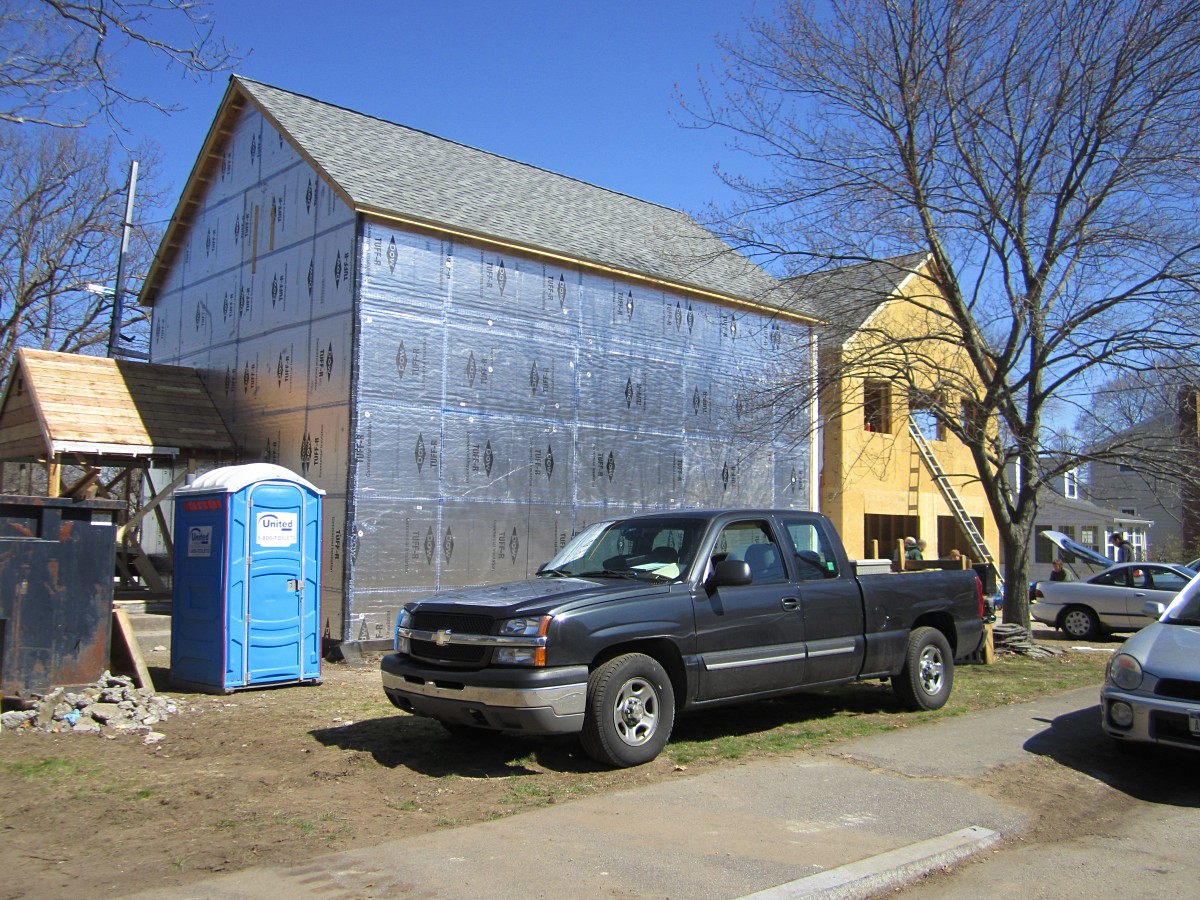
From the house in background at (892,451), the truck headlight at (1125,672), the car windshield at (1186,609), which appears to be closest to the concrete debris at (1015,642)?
the house in background at (892,451)

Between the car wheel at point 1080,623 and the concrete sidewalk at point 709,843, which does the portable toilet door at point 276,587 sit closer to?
the concrete sidewalk at point 709,843

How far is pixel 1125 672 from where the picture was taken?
7273mm

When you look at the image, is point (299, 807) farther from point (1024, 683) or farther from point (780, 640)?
point (1024, 683)

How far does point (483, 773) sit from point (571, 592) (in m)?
1.36

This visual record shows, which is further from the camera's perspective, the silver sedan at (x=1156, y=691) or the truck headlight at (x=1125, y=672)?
the truck headlight at (x=1125, y=672)

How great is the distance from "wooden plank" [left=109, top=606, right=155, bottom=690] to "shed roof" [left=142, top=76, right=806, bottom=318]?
6626 mm

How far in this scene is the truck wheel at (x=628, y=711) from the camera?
6.60 meters

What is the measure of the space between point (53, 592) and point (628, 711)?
→ 16.1ft

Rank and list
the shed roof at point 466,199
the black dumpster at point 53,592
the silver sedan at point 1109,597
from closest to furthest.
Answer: the black dumpster at point 53,592 < the shed roof at point 466,199 < the silver sedan at point 1109,597

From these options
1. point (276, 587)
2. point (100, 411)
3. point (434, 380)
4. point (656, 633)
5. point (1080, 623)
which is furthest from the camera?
point (1080, 623)

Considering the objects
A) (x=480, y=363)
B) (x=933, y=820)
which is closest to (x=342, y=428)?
(x=480, y=363)

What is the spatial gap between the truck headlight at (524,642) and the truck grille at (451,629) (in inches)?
5.7

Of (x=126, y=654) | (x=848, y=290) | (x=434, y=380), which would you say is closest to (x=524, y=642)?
(x=126, y=654)

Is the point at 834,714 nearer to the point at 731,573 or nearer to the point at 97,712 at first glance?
the point at 731,573
